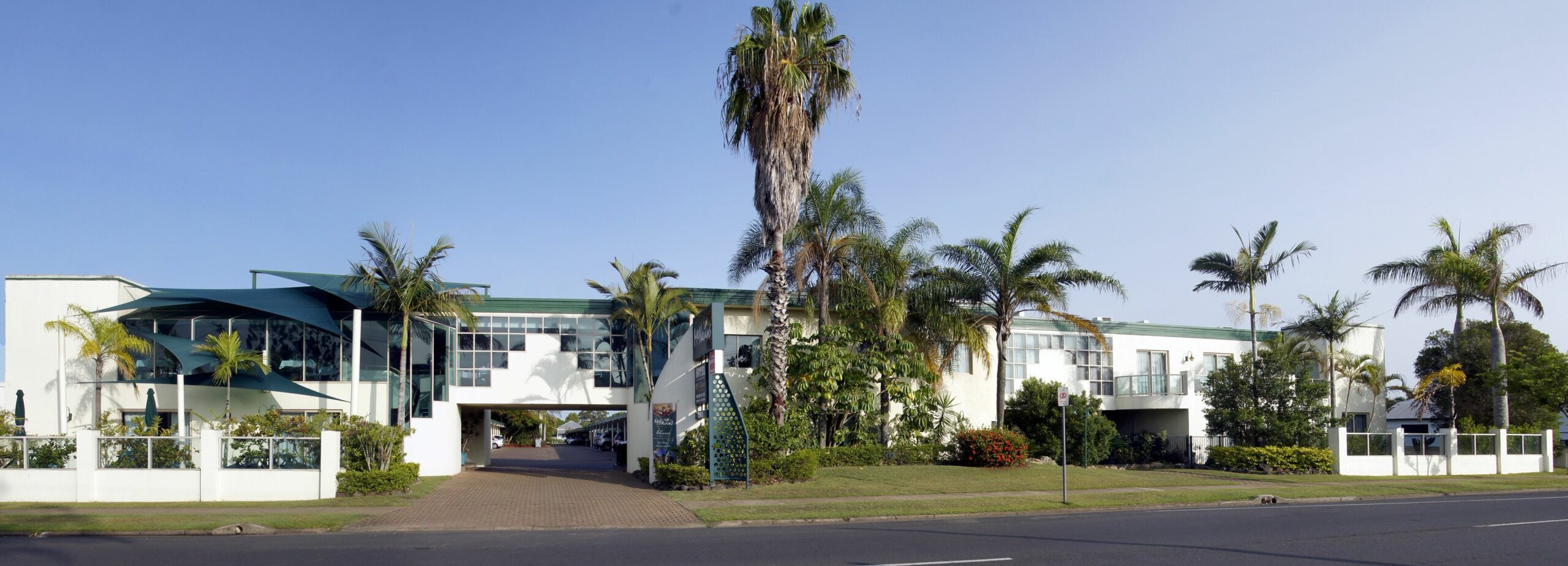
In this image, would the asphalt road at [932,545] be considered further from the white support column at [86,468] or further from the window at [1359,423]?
the window at [1359,423]

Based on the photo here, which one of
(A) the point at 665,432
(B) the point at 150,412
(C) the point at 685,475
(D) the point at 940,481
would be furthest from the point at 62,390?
(D) the point at 940,481

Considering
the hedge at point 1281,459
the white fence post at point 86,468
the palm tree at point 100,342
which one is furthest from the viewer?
the hedge at point 1281,459

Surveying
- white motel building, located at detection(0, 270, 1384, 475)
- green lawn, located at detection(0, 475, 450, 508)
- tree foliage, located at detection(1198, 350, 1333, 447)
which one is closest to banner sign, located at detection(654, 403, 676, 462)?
white motel building, located at detection(0, 270, 1384, 475)

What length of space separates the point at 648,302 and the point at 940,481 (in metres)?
10.6

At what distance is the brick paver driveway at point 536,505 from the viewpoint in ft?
51.9

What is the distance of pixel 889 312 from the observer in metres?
26.2

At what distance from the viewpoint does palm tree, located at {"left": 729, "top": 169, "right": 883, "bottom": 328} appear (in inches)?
1023

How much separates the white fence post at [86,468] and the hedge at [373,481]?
4220 millimetres

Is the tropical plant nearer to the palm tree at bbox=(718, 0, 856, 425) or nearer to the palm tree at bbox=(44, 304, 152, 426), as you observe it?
the palm tree at bbox=(718, 0, 856, 425)

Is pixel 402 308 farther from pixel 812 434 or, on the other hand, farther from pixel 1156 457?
pixel 1156 457

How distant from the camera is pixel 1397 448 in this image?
30.2m

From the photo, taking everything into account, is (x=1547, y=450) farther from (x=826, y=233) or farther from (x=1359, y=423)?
(x=826, y=233)

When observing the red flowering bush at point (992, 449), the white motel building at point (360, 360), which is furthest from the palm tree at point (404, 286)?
the red flowering bush at point (992, 449)

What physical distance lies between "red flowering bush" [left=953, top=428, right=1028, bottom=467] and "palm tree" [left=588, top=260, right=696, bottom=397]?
28.4ft
